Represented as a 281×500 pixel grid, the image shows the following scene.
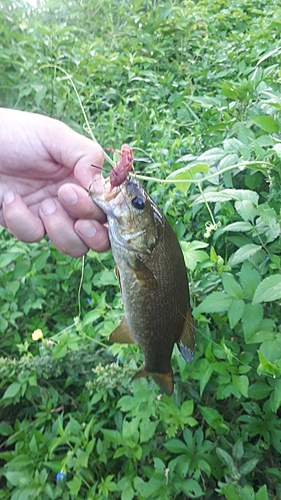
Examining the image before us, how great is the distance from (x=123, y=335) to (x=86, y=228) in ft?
1.62

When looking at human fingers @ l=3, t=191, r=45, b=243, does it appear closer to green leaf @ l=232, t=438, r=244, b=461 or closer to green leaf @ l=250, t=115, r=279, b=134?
green leaf @ l=250, t=115, r=279, b=134

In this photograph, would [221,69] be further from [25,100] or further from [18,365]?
[18,365]

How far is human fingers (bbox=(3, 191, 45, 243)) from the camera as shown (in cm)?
159

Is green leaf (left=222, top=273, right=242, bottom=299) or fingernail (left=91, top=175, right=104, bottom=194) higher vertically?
fingernail (left=91, top=175, right=104, bottom=194)

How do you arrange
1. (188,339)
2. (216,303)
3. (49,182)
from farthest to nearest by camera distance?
(49,182) < (188,339) < (216,303)

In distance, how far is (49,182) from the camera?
1721 millimetres

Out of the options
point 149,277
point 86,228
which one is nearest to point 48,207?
point 86,228

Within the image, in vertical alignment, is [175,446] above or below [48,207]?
below

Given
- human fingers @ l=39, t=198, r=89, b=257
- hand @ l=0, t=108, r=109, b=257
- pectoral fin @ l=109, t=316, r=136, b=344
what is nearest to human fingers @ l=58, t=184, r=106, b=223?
hand @ l=0, t=108, r=109, b=257

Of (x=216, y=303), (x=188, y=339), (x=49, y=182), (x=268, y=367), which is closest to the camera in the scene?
(x=268, y=367)

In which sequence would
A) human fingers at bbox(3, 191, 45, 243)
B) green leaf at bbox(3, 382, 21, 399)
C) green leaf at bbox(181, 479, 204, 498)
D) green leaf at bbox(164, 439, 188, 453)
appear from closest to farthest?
green leaf at bbox(181, 479, 204, 498)
green leaf at bbox(164, 439, 188, 453)
human fingers at bbox(3, 191, 45, 243)
green leaf at bbox(3, 382, 21, 399)

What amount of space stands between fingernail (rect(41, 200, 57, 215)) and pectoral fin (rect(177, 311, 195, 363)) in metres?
0.76

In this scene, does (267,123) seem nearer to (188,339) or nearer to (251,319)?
(251,319)

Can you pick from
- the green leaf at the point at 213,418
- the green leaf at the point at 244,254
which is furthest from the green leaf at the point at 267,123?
the green leaf at the point at 213,418
